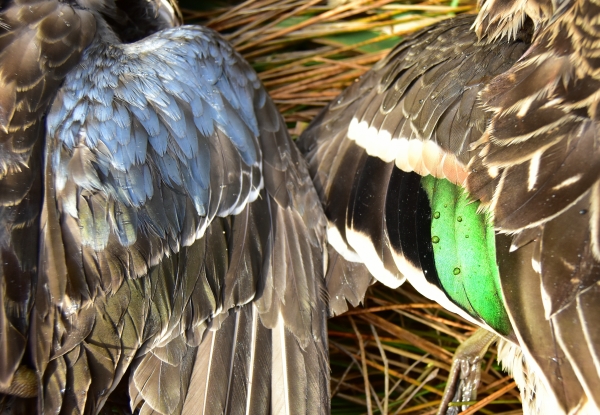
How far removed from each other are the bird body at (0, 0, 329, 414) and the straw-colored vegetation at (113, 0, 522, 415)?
47 centimetres

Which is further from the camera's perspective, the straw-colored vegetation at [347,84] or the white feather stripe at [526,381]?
the straw-colored vegetation at [347,84]

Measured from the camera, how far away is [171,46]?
1624mm

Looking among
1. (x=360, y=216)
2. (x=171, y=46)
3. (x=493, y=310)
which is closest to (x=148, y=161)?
(x=171, y=46)

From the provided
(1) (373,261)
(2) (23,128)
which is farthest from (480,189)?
(2) (23,128)

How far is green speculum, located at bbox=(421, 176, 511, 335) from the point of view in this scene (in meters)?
1.34

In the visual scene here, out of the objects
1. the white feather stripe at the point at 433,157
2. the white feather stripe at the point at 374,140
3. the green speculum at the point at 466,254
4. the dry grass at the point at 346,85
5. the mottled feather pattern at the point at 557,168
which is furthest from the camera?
the dry grass at the point at 346,85

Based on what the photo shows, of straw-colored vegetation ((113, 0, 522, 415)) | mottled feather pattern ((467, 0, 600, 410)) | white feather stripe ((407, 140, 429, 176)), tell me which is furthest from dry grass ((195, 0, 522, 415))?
mottled feather pattern ((467, 0, 600, 410))

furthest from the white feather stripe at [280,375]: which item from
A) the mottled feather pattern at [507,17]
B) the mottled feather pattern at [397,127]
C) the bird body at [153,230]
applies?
the mottled feather pattern at [507,17]

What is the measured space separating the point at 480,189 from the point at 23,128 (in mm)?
1060

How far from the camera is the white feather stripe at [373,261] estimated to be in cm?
154

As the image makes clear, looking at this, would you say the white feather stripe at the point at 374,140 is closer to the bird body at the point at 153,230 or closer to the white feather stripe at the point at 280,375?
the bird body at the point at 153,230

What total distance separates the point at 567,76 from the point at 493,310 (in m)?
0.53

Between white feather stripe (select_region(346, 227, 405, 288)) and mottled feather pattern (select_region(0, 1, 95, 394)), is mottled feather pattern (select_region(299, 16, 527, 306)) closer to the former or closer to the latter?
white feather stripe (select_region(346, 227, 405, 288))

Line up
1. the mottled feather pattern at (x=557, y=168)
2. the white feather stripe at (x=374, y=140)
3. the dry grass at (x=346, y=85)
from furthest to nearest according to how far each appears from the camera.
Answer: the dry grass at (x=346, y=85) < the white feather stripe at (x=374, y=140) < the mottled feather pattern at (x=557, y=168)
